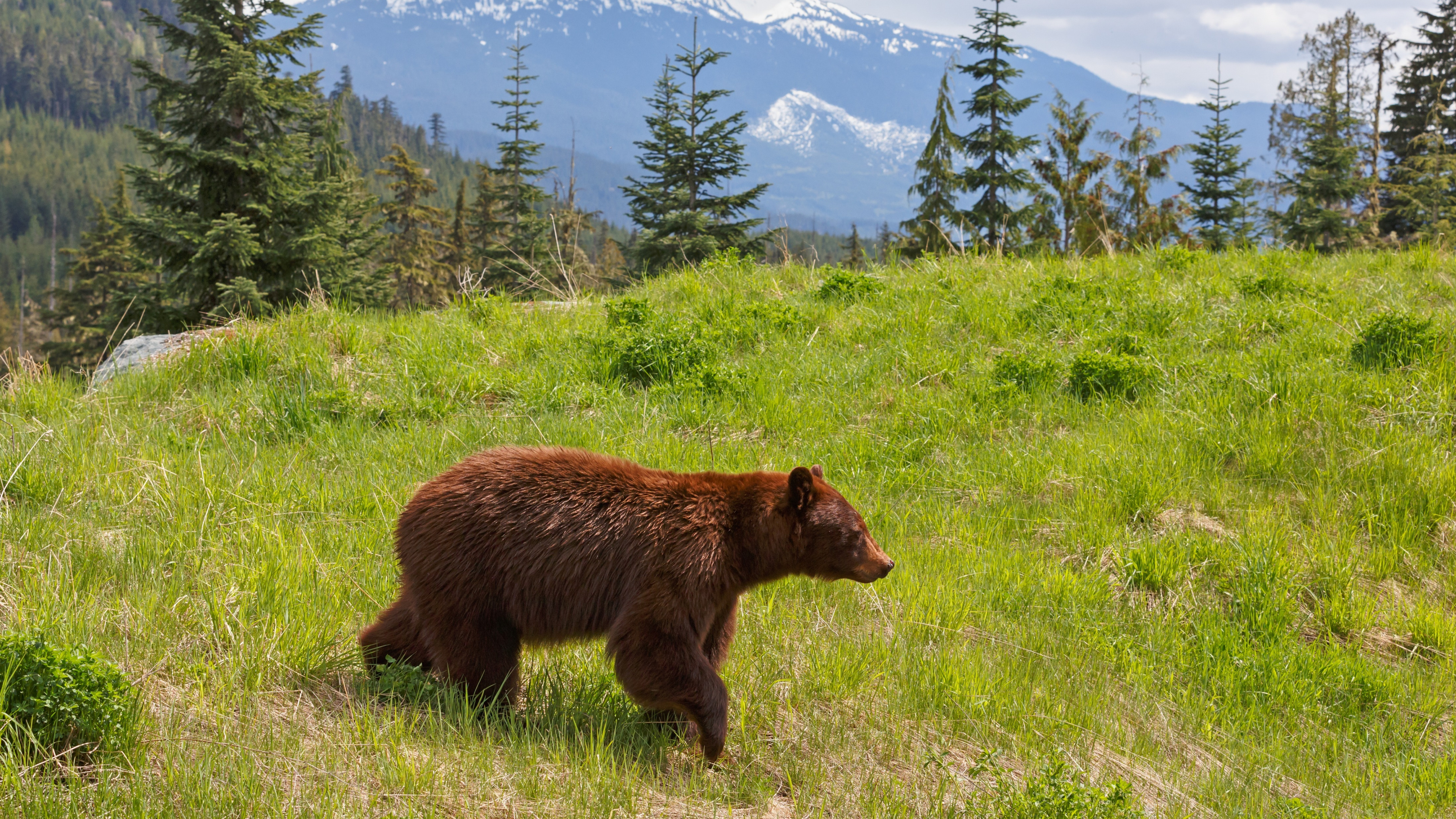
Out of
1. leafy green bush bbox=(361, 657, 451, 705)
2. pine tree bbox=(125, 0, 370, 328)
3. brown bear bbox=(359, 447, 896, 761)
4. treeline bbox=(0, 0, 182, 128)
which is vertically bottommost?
leafy green bush bbox=(361, 657, 451, 705)

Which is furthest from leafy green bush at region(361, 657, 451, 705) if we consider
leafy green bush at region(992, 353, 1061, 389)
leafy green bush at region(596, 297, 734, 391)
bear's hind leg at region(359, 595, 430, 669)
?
leafy green bush at region(992, 353, 1061, 389)

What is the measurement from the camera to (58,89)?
184 metres

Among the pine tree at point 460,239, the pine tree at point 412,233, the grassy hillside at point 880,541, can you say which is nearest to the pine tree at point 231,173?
the grassy hillside at point 880,541

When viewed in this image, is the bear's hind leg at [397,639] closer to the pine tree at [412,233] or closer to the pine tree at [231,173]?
the pine tree at [231,173]

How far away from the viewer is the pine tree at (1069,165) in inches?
1075

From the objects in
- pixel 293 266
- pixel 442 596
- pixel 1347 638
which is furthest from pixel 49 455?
pixel 293 266

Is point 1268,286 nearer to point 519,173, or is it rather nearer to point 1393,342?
point 1393,342

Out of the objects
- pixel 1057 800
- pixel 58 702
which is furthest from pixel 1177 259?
pixel 58 702

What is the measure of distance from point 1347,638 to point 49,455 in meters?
7.73

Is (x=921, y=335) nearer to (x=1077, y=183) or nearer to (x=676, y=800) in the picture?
(x=676, y=800)

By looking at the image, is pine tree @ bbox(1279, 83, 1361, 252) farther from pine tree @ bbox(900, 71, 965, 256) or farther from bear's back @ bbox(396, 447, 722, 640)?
bear's back @ bbox(396, 447, 722, 640)

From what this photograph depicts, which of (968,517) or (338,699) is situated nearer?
(338,699)

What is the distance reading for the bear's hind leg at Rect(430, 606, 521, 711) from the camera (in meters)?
3.23

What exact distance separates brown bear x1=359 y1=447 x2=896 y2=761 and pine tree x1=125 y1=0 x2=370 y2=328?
1821cm
